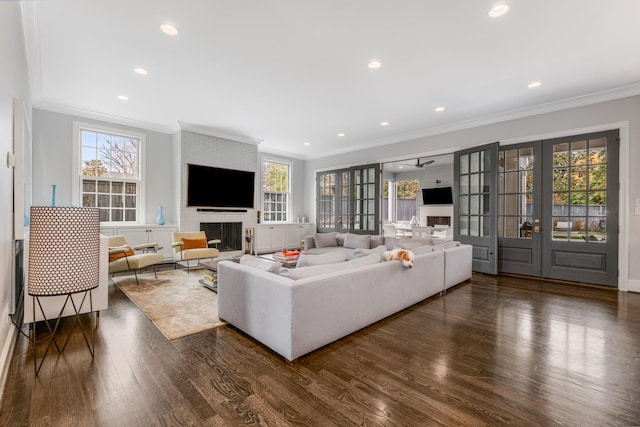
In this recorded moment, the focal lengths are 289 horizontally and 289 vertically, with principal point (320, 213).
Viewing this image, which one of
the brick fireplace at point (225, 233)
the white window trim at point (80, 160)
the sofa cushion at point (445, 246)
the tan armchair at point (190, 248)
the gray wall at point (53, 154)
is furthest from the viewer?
the brick fireplace at point (225, 233)

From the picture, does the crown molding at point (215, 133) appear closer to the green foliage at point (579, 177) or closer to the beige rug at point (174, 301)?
the beige rug at point (174, 301)

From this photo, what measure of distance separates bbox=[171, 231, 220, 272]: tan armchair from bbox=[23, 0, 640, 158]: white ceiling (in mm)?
2308

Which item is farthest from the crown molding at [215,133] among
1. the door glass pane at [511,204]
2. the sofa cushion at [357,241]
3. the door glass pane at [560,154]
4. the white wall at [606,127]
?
the door glass pane at [560,154]

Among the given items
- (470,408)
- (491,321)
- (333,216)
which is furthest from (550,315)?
(333,216)

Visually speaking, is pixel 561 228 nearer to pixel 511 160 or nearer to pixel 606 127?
pixel 511 160

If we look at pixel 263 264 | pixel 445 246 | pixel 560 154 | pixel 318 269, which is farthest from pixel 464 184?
pixel 263 264

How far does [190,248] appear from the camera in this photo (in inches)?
217

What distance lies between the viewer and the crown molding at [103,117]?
498cm

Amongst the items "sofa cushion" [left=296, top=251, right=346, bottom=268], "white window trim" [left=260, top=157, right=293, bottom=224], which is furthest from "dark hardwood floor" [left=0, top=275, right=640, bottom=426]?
"white window trim" [left=260, top=157, right=293, bottom=224]

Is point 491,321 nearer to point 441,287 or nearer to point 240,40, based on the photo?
point 441,287

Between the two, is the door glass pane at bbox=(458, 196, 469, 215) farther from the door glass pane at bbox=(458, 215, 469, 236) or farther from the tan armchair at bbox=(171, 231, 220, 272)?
the tan armchair at bbox=(171, 231, 220, 272)

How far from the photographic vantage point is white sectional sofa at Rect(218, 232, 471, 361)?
7.21ft

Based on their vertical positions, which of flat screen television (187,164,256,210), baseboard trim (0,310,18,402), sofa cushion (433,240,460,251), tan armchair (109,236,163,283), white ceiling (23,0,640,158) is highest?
white ceiling (23,0,640,158)

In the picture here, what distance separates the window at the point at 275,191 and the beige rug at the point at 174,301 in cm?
360
